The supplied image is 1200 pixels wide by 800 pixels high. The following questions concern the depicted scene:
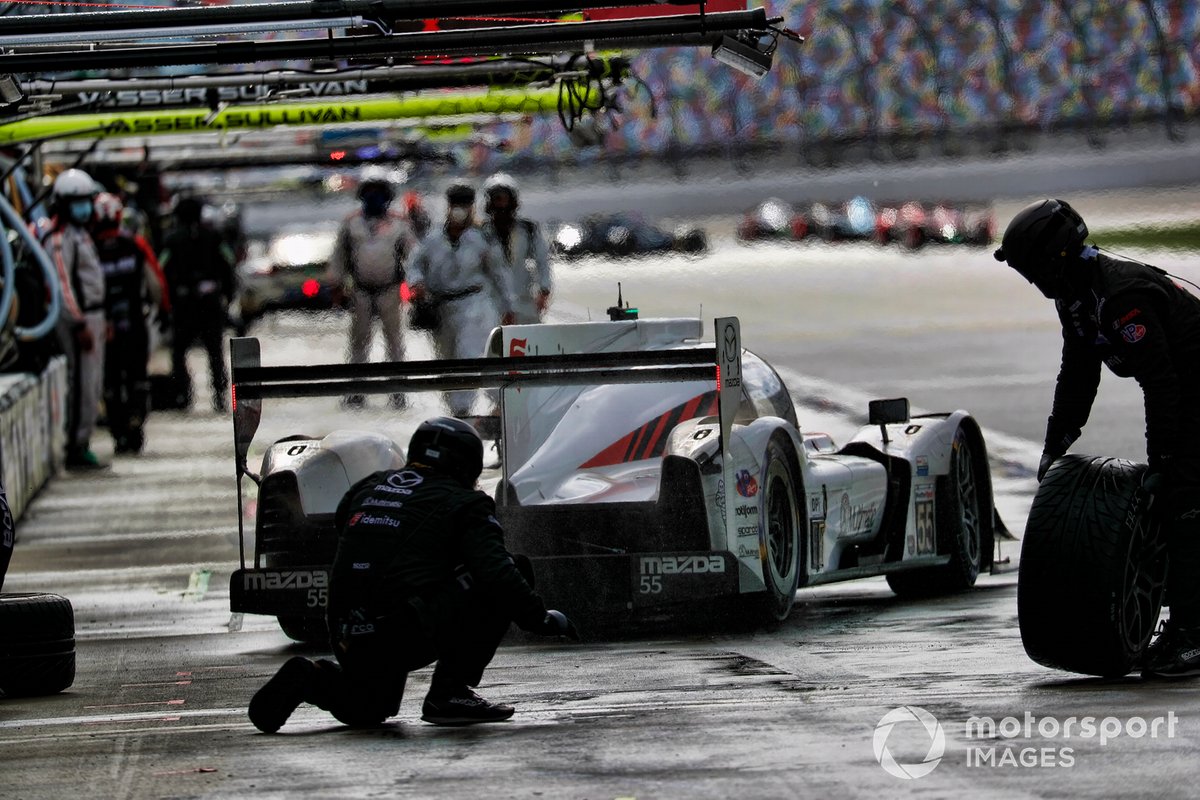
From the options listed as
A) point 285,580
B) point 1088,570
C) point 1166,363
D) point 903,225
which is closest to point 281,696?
point 285,580

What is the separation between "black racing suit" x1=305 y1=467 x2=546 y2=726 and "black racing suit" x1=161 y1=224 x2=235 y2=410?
16.3m

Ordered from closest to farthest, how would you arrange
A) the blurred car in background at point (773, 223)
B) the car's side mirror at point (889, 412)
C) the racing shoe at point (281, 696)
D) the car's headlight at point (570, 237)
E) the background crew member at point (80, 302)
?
the racing shoe at point (281, 696)
the car's side mirror at point (889, 412)
the background crew member at point (80, 302)
the car's headlight at point (570, 237)
the blurred car in background at point (773, 223)

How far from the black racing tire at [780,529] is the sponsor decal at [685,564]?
37 cm

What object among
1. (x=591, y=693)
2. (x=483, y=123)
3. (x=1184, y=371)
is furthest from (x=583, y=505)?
(x=483, y=123)

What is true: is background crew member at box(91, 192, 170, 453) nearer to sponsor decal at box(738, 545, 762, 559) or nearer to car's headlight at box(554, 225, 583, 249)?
sponsor decal at box(738, 545, 762, 559)

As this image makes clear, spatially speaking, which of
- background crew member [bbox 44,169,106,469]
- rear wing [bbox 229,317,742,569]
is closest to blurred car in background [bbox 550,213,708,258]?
background crew member [bbox 44,169,106,469]

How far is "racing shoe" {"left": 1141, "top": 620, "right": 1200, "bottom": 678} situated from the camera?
7.71 m

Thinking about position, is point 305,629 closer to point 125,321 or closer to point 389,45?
point 389,45

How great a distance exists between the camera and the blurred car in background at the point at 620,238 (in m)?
31.5

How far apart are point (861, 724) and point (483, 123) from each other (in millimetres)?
13157

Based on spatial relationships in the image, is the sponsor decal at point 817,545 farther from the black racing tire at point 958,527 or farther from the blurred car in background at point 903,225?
the blurred car in background at point 903,225

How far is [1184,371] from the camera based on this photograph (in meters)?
7.77

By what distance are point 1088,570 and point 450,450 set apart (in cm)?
213

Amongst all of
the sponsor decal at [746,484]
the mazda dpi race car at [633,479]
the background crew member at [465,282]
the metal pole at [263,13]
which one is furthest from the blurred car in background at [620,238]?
the metal pole at [263,13]
